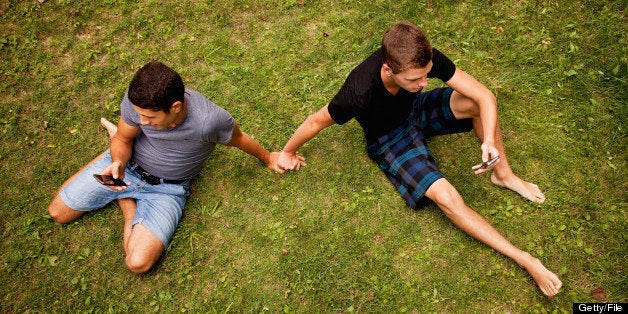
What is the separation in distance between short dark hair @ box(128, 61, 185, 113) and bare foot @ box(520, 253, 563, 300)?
11.6ft

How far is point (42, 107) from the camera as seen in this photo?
5473mm

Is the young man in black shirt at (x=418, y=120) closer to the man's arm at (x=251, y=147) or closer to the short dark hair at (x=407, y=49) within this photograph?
the short dark hair at (x=407, y=49)

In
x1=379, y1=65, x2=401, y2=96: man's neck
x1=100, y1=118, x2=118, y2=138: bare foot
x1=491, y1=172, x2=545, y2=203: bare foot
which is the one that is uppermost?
x1=379, y1=65, x2=401, y2=96: man's neck

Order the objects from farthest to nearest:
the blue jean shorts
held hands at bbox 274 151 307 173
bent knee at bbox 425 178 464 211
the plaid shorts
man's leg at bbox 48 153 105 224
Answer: held hands at bbox 274 151 307 173 < man's leg at bbox 48 153 105 224 < the blue jean shorts < the plaid shorts < bent knee at bbox 425 178 464 211

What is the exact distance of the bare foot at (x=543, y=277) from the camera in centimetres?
377

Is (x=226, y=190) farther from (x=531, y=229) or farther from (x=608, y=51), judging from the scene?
(x=608, y=51)

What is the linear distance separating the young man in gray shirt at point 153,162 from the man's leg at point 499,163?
2080 millimetres

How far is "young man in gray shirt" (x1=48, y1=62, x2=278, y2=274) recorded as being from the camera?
357 cm

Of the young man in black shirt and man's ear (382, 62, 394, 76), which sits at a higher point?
man's ear (382, 62, 394, 76)

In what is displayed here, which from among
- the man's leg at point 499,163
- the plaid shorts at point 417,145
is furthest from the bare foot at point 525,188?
the plaid shorts at point 417,145

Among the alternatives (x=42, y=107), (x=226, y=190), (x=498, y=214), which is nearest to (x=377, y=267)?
(x=498, y=214)

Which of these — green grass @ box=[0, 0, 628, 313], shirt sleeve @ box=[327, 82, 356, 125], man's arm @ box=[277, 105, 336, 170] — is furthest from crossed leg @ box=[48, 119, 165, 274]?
shirt sleeve @ box=[327, 82, 356, 125]

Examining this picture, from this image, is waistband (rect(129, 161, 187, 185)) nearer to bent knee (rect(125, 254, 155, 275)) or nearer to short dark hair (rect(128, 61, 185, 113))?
bent knee (rect(125, 254, 155, 275))

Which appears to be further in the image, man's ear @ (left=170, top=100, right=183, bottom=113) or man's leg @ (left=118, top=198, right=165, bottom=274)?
man's leg @ (left=118, top=198, right=165, bottom=274)
